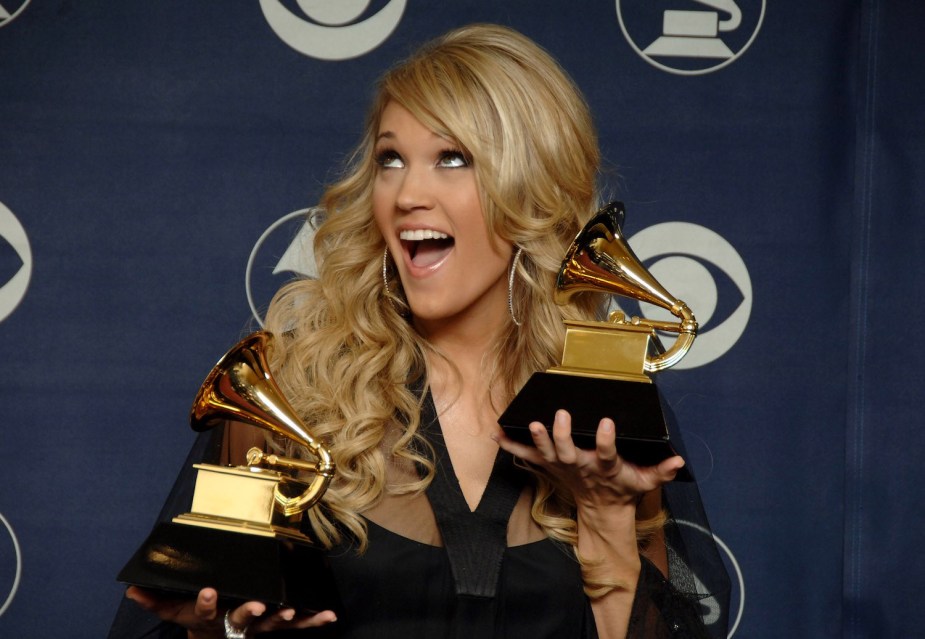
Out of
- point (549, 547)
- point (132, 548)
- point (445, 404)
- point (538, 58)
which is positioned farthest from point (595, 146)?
point (132, 548)

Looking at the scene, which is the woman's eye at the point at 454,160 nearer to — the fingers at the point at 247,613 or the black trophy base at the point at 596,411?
the black trophy base at the point at 596,411

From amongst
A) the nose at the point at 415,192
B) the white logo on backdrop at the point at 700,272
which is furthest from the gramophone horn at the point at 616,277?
the white logo on backdrop at the point at 700,272

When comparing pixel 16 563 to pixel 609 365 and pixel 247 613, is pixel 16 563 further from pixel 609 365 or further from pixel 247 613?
pixel 609 365

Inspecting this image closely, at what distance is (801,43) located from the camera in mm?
2441

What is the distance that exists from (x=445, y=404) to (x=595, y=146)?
0.51 metres

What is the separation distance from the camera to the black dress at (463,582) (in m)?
1.63

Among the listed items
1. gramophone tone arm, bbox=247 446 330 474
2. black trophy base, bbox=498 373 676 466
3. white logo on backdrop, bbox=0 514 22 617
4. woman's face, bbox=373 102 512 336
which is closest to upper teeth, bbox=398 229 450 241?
woman's face, bbox=373 102 512 336

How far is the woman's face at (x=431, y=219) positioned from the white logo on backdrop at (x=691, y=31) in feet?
2.89

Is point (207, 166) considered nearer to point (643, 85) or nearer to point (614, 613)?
point (643, 85)

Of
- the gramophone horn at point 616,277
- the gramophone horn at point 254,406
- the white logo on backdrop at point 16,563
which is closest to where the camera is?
the gramophone horn at point 254,406

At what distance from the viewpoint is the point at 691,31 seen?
2430 millimetres

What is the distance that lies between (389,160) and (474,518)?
0.59 m

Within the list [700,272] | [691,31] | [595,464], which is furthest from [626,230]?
[595,464]

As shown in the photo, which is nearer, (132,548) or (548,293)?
(548,293)
